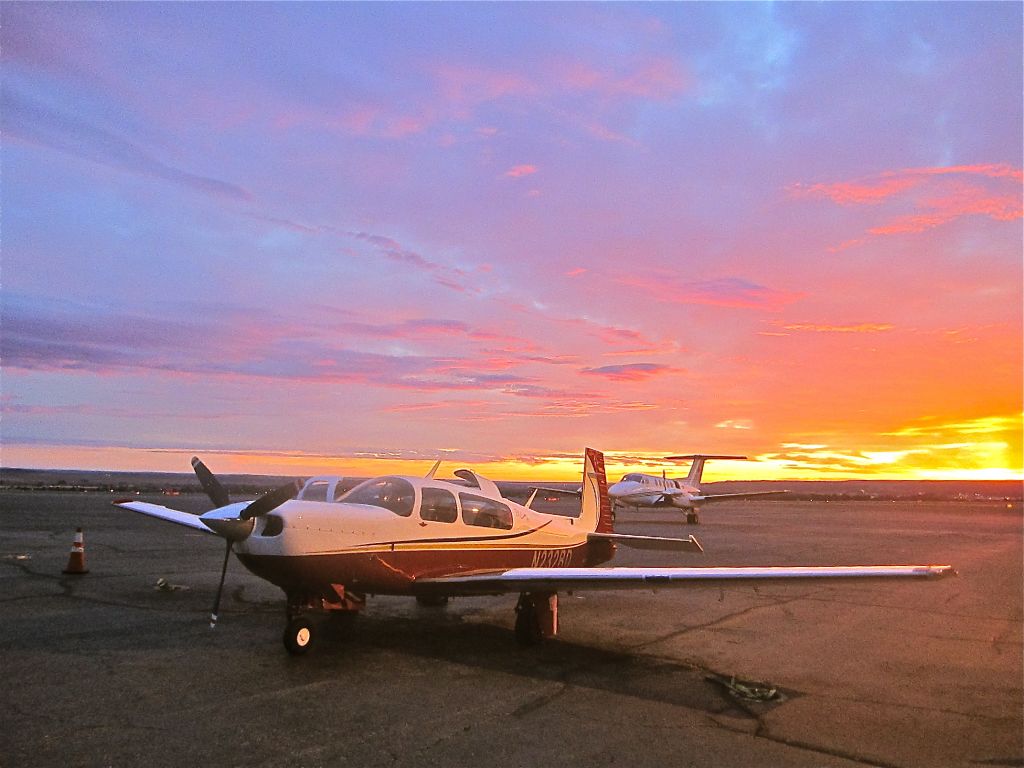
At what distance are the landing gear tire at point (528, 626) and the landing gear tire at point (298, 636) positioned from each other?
2779 millimetres

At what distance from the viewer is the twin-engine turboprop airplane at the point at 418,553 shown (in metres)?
8.10

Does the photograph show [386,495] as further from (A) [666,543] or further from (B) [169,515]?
(B) [169,515]

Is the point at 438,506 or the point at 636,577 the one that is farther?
the point at 438,506

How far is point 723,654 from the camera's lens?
9445 mm

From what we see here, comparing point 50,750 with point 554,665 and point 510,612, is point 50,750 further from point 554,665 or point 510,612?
point 510,612

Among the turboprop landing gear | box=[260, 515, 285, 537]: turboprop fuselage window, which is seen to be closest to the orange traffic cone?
box=[260, 515, 285, 537]: turboprop fuselage window

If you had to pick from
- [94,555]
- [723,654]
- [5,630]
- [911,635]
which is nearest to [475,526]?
[723,654]

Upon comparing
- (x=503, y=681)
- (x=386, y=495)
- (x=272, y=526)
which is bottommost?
(x=503, y=681)

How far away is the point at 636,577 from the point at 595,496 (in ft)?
17.0

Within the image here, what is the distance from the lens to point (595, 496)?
13594 mm

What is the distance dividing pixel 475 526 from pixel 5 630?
6.54m

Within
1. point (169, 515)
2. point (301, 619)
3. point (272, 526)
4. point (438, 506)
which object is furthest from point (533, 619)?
point (169, 515)

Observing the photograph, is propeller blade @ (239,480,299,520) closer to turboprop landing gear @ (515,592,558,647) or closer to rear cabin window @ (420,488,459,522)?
rear cabin window @ (420,488,459,522)

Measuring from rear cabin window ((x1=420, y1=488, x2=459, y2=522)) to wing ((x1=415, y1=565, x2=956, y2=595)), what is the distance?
2.71ft
